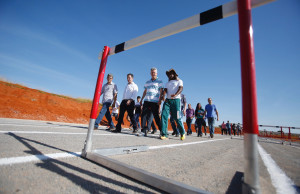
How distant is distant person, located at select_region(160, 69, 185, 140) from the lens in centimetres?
430

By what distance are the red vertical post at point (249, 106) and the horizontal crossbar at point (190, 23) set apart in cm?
23

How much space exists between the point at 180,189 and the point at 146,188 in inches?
10.3

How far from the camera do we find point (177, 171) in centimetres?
132

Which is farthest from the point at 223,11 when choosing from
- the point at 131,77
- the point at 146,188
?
the point at 131,77

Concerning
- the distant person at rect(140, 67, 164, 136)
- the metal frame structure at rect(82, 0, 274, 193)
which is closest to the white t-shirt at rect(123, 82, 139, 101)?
the distant person at rect(140, 67, 164, 136)

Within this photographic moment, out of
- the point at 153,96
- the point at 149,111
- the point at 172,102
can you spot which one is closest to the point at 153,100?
the point at 153,96

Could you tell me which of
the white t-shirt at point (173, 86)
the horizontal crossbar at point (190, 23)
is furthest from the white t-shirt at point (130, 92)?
the horizontal crossbar at point (190, 23)

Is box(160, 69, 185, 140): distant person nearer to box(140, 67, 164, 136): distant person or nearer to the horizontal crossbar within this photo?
box(140, 67, 164, 136): distant person

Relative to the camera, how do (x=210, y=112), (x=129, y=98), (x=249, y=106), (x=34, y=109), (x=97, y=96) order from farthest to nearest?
(x=34, y=109) < (x=210, y=112) < (x=129, y=98) < (x=97, y=96) < (x=249, y=106)

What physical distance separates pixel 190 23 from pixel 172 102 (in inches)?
129

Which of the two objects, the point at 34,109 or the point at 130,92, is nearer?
the point at 130,92

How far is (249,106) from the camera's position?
2.47 feet

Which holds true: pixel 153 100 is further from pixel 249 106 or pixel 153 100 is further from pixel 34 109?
pixel 34 109

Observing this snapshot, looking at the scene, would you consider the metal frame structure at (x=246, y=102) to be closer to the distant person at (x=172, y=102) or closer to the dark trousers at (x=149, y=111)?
the distant person at (x=172, y=102)
